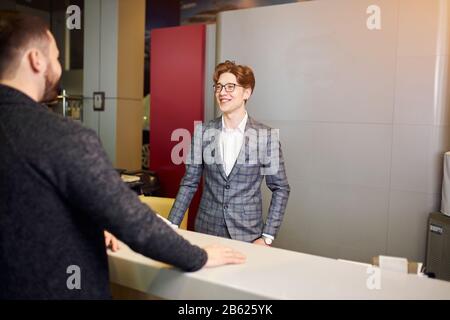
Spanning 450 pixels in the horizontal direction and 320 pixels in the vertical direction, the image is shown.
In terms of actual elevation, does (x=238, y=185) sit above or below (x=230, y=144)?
below

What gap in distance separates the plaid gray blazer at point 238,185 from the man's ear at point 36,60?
1305mm

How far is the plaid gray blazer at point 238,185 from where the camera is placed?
223cm

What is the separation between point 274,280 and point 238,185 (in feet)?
3.77

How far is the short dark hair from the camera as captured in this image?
100 centimetres

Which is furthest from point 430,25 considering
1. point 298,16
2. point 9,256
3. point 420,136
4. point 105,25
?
point 105,25

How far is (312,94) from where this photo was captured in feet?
11.1

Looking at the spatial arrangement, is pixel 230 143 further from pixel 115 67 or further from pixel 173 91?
pixel 115 67

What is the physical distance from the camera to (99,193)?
0.93 m

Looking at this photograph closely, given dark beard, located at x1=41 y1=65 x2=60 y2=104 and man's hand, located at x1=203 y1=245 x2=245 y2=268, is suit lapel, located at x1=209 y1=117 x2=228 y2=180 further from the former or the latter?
dark beard, located at x1=41 y1=65 x2=60 y2=104

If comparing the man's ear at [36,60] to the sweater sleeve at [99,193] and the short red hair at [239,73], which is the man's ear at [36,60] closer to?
the sweater sleeve at [99,193]

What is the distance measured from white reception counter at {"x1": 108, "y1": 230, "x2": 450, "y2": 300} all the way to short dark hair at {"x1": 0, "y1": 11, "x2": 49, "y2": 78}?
2.02 feet

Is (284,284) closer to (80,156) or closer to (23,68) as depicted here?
(80,156)

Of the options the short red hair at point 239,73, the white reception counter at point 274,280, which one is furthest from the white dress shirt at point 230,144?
the white reception counter at point 274,280

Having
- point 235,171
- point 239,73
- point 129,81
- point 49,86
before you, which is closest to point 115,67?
point 129,81
